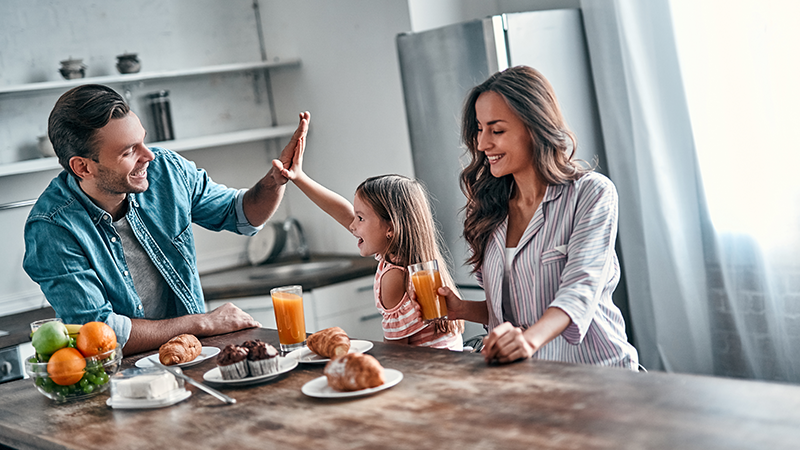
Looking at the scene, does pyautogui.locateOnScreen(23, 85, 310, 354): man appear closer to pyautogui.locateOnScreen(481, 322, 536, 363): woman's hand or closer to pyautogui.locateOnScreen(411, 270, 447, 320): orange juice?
pyautogui.locateOnScreen(411, 270, 447, 320): orange juice

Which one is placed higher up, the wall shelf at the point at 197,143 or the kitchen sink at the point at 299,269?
the wall shelf at the point at 197,143

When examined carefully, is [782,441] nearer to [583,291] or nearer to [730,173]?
[583,291]

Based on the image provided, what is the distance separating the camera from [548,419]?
1.27 meters

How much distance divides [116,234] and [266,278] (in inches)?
72.1

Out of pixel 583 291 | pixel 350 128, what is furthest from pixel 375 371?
pixel 350 128

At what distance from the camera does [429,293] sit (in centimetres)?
191

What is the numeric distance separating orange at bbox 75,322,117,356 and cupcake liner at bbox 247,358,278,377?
0.36 meters

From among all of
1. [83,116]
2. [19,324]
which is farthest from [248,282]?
[83,116]

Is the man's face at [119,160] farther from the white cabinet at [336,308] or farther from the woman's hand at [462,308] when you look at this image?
the white cabinet at [336,308]

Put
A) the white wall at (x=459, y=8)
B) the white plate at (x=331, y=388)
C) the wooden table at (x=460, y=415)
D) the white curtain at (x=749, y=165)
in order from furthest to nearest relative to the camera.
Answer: the white wall at (x=459, y=8) < the white curtain at (x=749, y=165) < the white plate at (x=331, y=388) < the wooden table at (x=460, y=415)

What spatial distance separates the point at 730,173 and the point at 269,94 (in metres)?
2.74

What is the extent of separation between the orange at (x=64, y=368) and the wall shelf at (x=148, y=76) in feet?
7.42

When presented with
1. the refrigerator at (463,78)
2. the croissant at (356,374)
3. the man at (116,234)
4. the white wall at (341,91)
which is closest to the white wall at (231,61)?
the white wall at (341,91)

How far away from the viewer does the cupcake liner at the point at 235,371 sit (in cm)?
170
